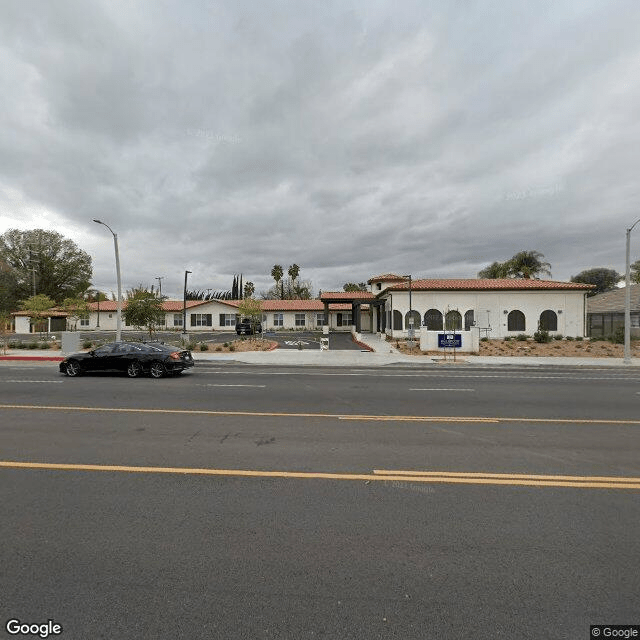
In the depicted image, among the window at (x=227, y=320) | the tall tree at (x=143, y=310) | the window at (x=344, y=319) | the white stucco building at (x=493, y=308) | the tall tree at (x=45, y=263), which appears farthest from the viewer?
the tall tree at (x=45, y=263)

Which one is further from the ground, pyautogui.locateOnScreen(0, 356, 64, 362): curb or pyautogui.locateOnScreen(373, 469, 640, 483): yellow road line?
pyautogui.locateOnScreen(0, 356, 64, 362): curb

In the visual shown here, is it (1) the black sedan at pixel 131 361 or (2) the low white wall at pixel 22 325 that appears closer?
(1) the black sedan at pixel 131 361

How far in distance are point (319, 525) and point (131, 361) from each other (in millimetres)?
13027

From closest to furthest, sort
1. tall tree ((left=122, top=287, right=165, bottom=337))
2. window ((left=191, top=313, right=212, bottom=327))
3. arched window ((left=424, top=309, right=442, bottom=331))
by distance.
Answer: tall tree ((left=122, top=287, right=165, bottom=337)) → arched window ((left=424, top=309, right=442, bottom=331)) → window ((left=191, top=313, right=212, bottom=327))

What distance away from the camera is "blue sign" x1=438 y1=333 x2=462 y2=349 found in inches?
935

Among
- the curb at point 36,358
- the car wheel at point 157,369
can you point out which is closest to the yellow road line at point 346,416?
the car wheel at point 157,369

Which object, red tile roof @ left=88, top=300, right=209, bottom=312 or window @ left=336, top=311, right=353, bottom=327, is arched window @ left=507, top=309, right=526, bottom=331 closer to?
window @ left=336, top=311, right=353, bottom=327

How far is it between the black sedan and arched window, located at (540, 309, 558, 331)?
101 ft

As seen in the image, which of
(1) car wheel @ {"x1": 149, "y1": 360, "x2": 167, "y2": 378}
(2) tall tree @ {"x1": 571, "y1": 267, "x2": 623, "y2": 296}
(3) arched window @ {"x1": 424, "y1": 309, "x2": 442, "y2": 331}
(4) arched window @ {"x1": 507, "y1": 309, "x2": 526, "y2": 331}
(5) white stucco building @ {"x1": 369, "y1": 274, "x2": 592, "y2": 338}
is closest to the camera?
(1) car wheel @ {"x1": 149, "y1": 360, "x2": 167, "y2": 378}

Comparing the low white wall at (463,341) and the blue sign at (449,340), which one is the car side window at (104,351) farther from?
the low white wall at (463,341)

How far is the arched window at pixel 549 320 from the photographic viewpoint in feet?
109

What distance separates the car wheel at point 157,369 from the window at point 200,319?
136ft

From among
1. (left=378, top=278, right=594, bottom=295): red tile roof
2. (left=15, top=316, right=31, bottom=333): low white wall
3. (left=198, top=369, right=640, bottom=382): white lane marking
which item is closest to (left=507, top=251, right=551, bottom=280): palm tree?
(left=378, top=278, right=594, bottom=295): red tile roof

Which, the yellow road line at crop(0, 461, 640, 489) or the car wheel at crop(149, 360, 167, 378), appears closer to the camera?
the yellow road line at crop(0, 461, 640, 489)
